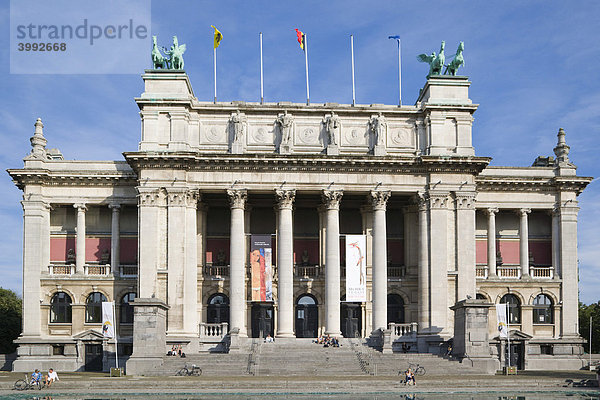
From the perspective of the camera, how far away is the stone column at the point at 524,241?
73750 mm

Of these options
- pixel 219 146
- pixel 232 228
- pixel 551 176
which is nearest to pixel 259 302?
pixel 232 228

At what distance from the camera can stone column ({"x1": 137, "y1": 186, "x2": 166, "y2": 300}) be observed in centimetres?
6662

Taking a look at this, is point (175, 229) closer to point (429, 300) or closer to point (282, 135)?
point (282, 135)

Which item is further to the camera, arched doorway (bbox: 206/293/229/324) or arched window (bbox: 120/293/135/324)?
arched window (bbox: 120/293/135/324)

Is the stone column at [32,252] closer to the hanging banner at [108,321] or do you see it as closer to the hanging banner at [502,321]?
the hanging banner at [108,321]

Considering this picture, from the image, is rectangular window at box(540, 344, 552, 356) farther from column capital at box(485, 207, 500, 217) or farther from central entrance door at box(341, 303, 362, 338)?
central entrance door at box(341, 303, 362, 338)

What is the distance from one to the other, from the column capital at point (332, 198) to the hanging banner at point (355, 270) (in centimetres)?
314

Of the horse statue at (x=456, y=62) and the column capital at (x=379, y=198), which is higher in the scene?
the horse statue at (x=456, y=62)

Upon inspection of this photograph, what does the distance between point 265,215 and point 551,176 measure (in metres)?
27.7

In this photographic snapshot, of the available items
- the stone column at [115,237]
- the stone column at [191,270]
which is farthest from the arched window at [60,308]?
the stone column at [191,270]

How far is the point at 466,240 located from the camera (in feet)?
225

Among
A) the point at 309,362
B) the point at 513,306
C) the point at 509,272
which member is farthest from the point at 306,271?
the point at 513,306

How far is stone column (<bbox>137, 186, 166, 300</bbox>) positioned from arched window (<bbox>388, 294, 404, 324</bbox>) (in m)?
21.3

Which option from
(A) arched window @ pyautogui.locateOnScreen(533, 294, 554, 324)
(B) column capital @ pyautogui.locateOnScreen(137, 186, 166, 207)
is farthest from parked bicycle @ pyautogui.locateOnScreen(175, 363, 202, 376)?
(A) arched window @ pyautogui.locateOnScreen(533, 294, 554, 324)
